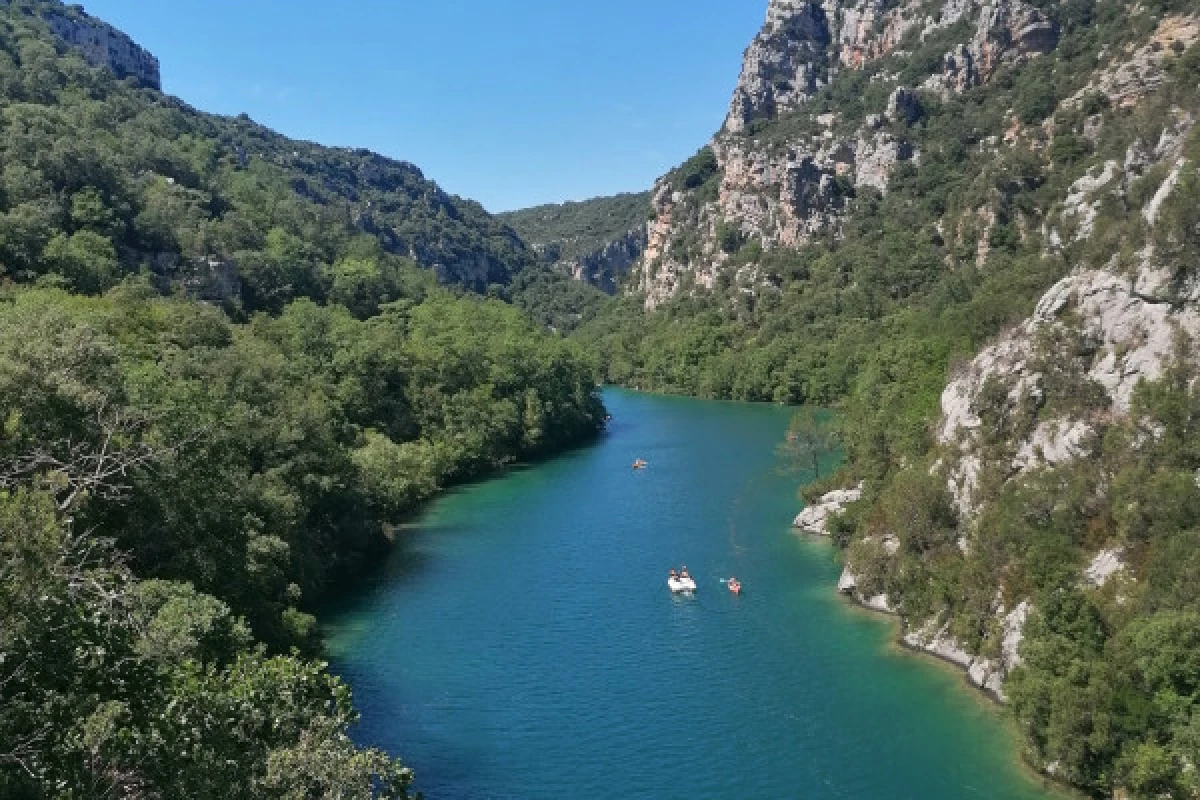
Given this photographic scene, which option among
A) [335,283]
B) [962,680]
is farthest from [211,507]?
[335,283]

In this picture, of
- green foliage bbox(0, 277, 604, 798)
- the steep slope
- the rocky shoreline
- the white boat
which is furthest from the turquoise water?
the steep slope

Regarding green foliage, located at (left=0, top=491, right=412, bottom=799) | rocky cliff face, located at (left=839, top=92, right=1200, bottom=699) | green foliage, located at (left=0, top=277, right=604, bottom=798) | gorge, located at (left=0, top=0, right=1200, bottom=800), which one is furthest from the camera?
rocky cliff face, located at (left=839, top=92, right=1200, bottom=699)

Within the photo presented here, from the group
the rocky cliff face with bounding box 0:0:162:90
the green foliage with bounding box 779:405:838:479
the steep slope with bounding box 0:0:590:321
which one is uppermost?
the rocky cliff face with bounding box 0:0:162:90

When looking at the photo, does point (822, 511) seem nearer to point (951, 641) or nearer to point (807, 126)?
point (951, 641)

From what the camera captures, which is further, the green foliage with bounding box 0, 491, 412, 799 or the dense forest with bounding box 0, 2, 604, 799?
the dense forest with bounding box 0, 2, 604, 799

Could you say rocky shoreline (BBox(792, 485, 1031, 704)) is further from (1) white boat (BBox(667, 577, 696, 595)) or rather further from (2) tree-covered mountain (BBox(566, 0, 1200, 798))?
(1) white boat (BBox(667, 577, 696, 595))

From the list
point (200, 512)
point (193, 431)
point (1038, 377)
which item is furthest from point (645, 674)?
point (1038, 377)

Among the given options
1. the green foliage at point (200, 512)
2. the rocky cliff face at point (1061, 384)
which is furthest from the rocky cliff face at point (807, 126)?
the rocky cliff face at point (1061, 384)
